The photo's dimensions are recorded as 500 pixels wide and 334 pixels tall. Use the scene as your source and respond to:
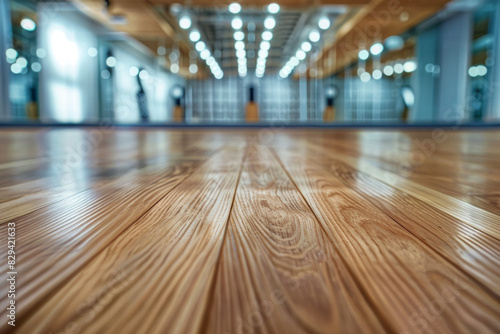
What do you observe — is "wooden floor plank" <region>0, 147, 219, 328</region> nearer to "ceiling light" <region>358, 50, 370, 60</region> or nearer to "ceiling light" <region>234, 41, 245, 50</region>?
"ceiling light" <region>234, 41, 245, 50</region>

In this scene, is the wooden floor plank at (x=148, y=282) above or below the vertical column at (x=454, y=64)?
below

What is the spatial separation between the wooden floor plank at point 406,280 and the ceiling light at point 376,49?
10061mm

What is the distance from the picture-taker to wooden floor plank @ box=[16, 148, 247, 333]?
10.7 inches

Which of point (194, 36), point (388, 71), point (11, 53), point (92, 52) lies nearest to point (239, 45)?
point (194, 36)

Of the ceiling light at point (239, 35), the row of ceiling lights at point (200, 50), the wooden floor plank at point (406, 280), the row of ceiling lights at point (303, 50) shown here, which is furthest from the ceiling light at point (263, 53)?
the wooden floor plank at point (406, 280)

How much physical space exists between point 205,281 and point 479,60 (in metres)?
8.41

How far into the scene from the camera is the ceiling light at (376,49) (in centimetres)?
984

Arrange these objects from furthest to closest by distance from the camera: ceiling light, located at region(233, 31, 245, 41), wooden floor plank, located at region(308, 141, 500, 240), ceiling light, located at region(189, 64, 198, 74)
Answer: ceiling light, located at region(189, 64, 198, 74), ceiling light, located at region(233, 31, 245, 41), wooden floor plank, located at region(308, 141, 500, 240)

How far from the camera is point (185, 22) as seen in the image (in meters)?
8.38

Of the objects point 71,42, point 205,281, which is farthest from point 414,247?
point 71,42

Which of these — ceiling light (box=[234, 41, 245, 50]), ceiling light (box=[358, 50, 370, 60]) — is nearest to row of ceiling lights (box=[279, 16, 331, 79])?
ceiling light (box=[358, 50, 370, 60])

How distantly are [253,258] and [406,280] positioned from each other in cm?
14

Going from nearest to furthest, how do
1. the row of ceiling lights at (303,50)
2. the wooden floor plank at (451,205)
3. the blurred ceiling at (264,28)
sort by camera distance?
the wooden floor plank at (451,205)
the blurred ceiling at (264,28)
the row of ceiling lights at (303,50)

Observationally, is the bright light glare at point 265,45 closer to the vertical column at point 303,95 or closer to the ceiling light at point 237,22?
the ceiling light at point 237,22
